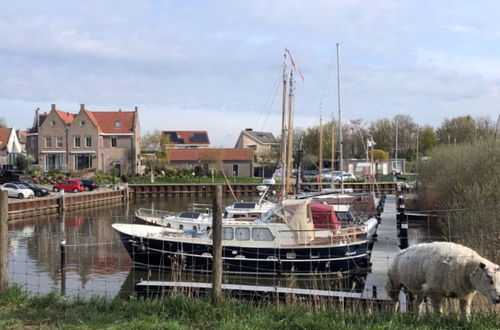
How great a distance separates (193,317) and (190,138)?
119 m

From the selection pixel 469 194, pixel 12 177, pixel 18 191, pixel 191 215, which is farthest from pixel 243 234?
pixel 12 177

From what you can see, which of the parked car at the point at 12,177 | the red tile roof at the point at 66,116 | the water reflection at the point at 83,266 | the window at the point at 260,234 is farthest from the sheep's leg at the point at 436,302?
the red tile roof at the point at 66,116

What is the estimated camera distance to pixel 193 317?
8.97 m

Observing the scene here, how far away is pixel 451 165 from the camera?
105ft

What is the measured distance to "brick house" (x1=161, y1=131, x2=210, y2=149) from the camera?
125625 millimetres

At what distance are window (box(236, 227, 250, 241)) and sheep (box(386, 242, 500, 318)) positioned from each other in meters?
12.4

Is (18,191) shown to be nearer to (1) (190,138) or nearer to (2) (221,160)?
(2) (221,160)

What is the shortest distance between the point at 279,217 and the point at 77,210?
1330 inches

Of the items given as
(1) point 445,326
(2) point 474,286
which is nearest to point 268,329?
(1) point 445,326

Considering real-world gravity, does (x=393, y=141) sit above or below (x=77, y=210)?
above

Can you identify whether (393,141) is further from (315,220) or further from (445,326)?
(445,326)

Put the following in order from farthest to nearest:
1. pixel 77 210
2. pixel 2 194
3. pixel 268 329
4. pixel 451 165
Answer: pixel 77 210
pixel 451 165
pixel 2 194
pixel 268 329

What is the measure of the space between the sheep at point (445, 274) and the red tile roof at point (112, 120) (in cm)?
7532

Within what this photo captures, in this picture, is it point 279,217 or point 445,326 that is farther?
point 279,217
